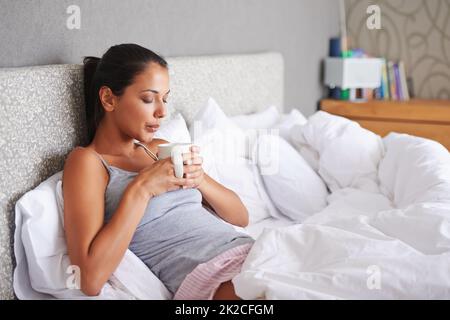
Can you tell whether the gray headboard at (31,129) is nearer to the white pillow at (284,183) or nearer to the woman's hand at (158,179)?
the woman's hand at (158,179)

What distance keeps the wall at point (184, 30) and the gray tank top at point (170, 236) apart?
0.41m

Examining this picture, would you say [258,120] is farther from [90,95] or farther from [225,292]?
[225,292]

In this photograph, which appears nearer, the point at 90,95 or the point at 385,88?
the point at 90,95

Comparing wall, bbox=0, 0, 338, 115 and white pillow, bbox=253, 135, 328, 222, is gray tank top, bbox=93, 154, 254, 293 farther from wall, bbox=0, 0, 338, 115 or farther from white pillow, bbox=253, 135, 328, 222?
white pillow, bbox=253, 135, 328, 222

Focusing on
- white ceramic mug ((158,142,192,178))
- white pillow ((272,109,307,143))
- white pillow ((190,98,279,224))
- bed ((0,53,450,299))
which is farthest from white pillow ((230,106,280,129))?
white ceramic mug ((158,142,192,178))

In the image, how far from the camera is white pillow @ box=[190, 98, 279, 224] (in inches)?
84.9

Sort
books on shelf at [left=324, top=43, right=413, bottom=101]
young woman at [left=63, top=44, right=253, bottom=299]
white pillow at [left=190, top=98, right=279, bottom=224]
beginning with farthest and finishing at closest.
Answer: books on shelf at [left=324, top=43, right=413, bottom=101], white pillow at [left=190, top=98, right=279, bottom=224], young woman at [left=63, top=44, right=253, bottom=299]

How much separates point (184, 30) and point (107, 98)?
0.94 m

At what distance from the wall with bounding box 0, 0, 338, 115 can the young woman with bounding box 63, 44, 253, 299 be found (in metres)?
0.16

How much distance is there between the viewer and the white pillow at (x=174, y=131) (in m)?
1.93

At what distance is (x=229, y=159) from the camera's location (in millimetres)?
2225

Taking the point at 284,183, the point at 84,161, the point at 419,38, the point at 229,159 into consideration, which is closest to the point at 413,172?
the point at 284,183

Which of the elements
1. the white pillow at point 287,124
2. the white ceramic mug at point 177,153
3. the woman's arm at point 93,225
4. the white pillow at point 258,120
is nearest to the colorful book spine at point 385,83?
the white pillow at point 287,124
